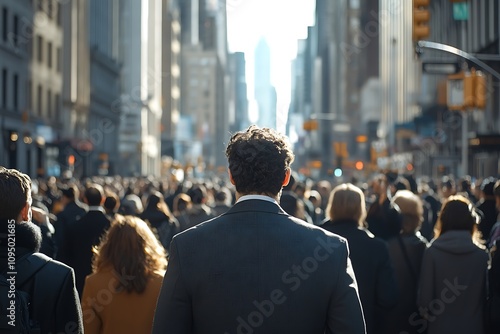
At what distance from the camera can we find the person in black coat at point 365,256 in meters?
8.75

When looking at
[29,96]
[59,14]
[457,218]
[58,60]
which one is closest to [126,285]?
[457,218]

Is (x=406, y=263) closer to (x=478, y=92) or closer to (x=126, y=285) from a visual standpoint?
(x=126, y=285)

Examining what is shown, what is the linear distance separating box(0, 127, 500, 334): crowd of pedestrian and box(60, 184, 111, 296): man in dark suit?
14 millimetres

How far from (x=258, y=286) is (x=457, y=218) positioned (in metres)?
4.97

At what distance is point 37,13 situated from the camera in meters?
62.4

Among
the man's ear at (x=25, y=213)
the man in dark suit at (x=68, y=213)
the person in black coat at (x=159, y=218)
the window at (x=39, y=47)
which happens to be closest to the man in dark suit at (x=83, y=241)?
the person in black coat at (x=159, y=218)

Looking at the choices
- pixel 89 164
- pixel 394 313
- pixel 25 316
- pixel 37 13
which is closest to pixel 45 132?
pixel 37 13

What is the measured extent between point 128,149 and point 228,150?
4363 inches

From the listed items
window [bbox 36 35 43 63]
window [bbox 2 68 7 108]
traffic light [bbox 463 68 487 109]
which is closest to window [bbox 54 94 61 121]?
window [bbox 36 35 43 63]

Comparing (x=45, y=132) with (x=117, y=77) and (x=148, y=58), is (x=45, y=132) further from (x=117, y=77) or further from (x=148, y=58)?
(x=148, y=58)

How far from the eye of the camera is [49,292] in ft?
17.2

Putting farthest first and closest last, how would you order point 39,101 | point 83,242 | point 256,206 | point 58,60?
point 58,60, point 39,101, point 83,242, point 256,206

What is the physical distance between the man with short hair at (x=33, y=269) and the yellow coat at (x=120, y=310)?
6.44 feet

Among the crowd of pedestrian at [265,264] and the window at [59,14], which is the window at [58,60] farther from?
the crowd of pedestrian at [265,264]
